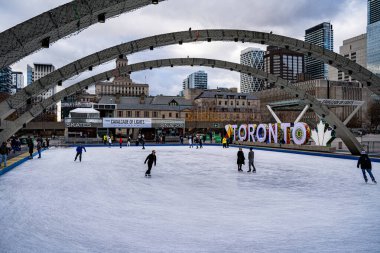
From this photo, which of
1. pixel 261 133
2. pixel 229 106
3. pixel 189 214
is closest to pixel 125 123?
pixel 261 133

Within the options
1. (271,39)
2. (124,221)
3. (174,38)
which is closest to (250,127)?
(271,39)

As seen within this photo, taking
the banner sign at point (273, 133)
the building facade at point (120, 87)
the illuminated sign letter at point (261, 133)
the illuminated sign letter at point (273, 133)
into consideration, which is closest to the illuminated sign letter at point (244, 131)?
the banner sign at point (273, 133)

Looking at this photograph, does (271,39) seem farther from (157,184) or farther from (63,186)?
(63,186)

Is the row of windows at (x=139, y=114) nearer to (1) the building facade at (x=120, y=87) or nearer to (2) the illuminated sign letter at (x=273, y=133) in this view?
(2) the illuminated sign letter at (x=273, y=133)

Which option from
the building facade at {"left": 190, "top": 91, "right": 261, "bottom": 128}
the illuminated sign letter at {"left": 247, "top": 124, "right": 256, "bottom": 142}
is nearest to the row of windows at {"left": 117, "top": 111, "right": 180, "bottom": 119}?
the building facade at {"left": 190, "top": 91, "right": 261, "bottom": 128}

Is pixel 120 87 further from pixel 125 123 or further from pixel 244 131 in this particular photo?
pixel 244 131

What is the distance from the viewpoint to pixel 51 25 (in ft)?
25.5

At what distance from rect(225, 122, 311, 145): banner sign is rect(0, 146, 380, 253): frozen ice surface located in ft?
55.8

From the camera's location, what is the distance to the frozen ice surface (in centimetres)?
634

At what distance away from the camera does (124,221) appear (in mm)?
7934

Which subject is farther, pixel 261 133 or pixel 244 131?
pixel 244 131

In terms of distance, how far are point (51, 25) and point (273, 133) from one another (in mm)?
31884

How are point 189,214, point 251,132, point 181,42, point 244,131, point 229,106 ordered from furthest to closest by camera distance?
point 229,106
point 244,131
point 251,132
point 181,42
point 189,214

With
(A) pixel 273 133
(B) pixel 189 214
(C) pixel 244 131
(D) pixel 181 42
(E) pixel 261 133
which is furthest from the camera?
(C) pixel 244 131
